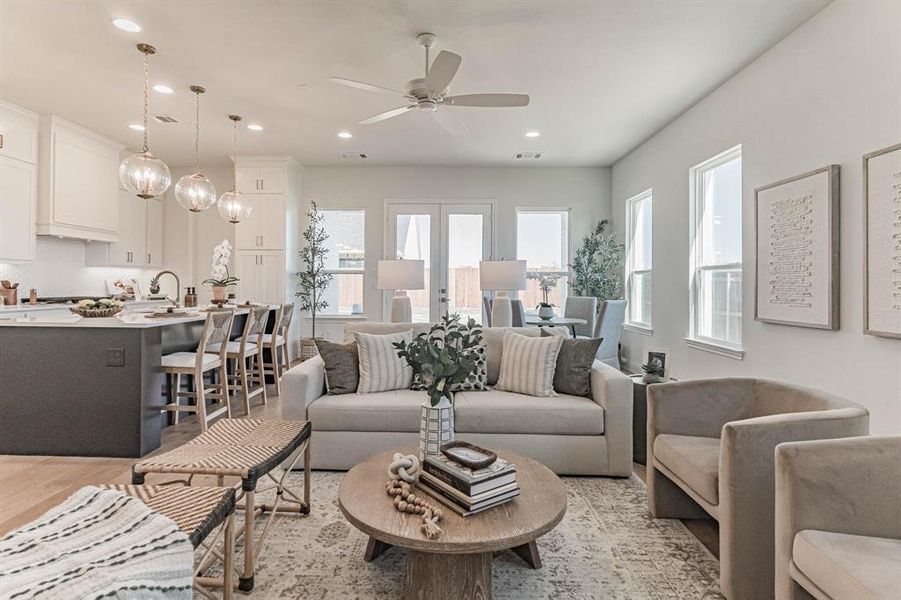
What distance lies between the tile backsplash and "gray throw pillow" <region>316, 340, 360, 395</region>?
14.3 ft

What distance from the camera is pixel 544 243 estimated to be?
716 cm

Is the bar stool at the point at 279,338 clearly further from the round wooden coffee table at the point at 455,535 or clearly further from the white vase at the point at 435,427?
the round wooden coffee table at the point at 455,535

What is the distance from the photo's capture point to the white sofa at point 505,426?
2799 mm

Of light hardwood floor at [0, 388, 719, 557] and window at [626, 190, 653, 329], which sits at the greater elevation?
window at [626, 190, 653, 329]

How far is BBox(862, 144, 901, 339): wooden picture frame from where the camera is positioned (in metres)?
2.33

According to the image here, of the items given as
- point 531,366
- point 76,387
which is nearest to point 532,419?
point 531,366

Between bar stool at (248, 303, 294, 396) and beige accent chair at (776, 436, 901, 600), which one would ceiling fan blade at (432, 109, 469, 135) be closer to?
bar stool at (248, 303, 294, 396)

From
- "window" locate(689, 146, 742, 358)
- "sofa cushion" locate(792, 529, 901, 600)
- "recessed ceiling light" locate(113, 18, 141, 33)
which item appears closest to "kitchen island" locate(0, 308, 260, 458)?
"recessed ceiling light" locate(113, 18, 141, 33)

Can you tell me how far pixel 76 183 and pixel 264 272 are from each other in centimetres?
230

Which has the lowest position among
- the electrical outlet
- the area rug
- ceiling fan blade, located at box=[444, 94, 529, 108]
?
the area rug

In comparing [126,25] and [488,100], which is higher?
[126,25]

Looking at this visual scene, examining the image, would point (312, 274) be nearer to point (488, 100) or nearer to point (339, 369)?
point (339, 369)

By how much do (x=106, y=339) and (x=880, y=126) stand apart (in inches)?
189

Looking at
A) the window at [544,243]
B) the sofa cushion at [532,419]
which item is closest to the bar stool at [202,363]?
the sofa cushion at [532,419]
